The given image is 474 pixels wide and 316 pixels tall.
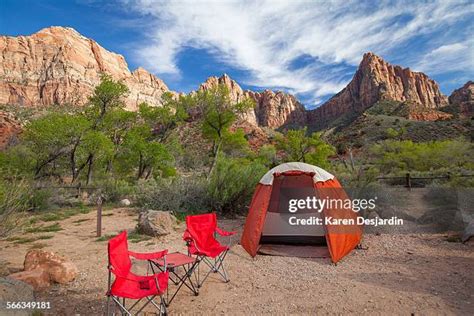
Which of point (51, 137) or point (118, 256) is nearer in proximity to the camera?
point (118, 256)

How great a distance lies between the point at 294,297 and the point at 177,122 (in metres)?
20.1

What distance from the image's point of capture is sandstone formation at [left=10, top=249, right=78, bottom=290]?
152 inches

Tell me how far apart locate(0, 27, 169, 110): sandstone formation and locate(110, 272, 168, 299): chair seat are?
63.2m

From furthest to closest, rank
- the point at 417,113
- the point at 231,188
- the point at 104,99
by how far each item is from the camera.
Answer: the point at 417,113
the point at 104,99
the point at 231,188

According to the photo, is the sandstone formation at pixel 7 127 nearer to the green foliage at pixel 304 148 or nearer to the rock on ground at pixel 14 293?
the green foliage at pixel 304 148

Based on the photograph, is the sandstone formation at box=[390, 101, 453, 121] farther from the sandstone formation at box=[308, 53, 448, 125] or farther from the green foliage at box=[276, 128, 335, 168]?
the green foliage at box=[276, 128, 335, 168]

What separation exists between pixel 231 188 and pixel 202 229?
14.1 feet

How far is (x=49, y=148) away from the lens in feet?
47.6

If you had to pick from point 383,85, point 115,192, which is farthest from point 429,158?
point 383,85

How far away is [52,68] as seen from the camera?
250ft

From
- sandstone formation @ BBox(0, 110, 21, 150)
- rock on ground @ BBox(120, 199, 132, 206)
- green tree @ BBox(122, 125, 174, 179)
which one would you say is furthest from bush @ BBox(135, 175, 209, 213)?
sandstone formation @ BBox(0, 110, 21, 150)

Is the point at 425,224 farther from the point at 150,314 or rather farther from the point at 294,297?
the point at 150,314

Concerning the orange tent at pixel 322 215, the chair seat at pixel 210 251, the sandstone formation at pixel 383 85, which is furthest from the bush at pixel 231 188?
the sandstone formation at pixel 383 85

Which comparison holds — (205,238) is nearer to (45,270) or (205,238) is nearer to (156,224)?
(45,270)
